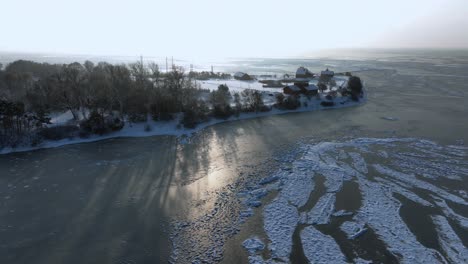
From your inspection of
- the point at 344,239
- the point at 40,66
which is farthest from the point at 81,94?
the point at 40,66

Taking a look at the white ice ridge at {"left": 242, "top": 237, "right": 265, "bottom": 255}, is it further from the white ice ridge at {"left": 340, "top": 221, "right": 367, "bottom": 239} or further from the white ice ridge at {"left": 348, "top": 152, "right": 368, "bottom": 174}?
the white ice ridge at {"left": 348, "top": 152, "right": 368, "bottom": 174}

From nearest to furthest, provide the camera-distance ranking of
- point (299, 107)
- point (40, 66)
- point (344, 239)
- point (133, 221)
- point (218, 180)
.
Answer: point (344, 239), point (133, 221), point (218, 180), point (299, 107), point (40, 66)

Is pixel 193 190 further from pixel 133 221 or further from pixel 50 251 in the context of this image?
pixel 50 251

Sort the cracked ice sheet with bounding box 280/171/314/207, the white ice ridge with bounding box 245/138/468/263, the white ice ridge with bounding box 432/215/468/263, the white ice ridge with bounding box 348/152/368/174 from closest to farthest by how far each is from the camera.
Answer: the white ice ridge with bounding box 432/215/468/263
the white ice ridge with bounding box 245/138/468/263
the cracked ice sheet with bounding box 280/171/314/207
the white ice ridge with bounding box 348/152/368/174

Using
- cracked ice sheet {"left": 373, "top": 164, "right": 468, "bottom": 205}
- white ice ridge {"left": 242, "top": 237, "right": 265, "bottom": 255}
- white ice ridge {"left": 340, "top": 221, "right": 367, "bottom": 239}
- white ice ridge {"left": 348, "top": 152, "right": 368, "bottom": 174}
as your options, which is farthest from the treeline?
white ice ridge {"left": 340, "top": 221, "right": 367, "bottom": 239}

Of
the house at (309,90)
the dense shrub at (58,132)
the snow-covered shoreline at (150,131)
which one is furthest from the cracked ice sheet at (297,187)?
the house at (309,90)

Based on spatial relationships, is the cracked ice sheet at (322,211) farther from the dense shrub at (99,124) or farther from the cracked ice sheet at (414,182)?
the dense shrub at (99,124)

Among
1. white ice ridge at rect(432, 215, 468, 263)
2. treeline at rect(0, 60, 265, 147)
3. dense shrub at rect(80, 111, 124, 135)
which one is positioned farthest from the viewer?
dense shrub at rect(80, 111, 124, 135)

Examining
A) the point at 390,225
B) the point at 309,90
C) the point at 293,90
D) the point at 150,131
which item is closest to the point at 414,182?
the point at 390,225
